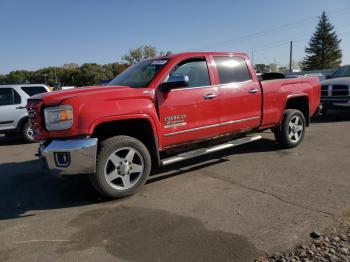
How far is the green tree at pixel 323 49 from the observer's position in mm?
73062

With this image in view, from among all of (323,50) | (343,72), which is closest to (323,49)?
(323,50)

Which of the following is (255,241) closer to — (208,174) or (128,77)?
(208,174)

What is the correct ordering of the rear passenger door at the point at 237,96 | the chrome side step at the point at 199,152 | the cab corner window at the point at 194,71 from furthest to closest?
the rear passenger door at the point at 237,96 → the cab corner window at the point at 194,71 → the chrome side step at the point at 199,152

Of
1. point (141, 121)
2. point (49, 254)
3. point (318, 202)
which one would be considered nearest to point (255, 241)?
point (318, 202)

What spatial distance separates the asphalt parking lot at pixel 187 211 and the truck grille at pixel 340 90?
5.31 metres

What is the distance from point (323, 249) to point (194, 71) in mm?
3301

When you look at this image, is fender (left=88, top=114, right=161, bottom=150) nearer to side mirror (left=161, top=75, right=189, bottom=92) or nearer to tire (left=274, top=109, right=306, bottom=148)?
side mirror (left=161, top=75, right=189, bottom=92)

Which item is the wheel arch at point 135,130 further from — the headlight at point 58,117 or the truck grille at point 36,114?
the truck grille at point 36,114

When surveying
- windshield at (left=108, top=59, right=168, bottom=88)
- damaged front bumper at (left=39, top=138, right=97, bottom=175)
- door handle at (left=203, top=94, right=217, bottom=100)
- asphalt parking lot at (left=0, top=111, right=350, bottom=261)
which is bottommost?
asphalt parking lot at (left=0, top=111, right=350, bottom=261)

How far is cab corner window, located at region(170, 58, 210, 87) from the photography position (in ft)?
18.1

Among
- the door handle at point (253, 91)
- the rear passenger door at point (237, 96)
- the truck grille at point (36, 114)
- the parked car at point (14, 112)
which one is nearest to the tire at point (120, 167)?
the truck grille at point (36, 114)

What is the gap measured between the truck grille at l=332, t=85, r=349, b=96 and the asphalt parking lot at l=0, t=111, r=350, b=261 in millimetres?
5306

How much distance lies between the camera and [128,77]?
580cm

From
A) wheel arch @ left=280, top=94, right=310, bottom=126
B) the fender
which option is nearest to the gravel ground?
the fender
